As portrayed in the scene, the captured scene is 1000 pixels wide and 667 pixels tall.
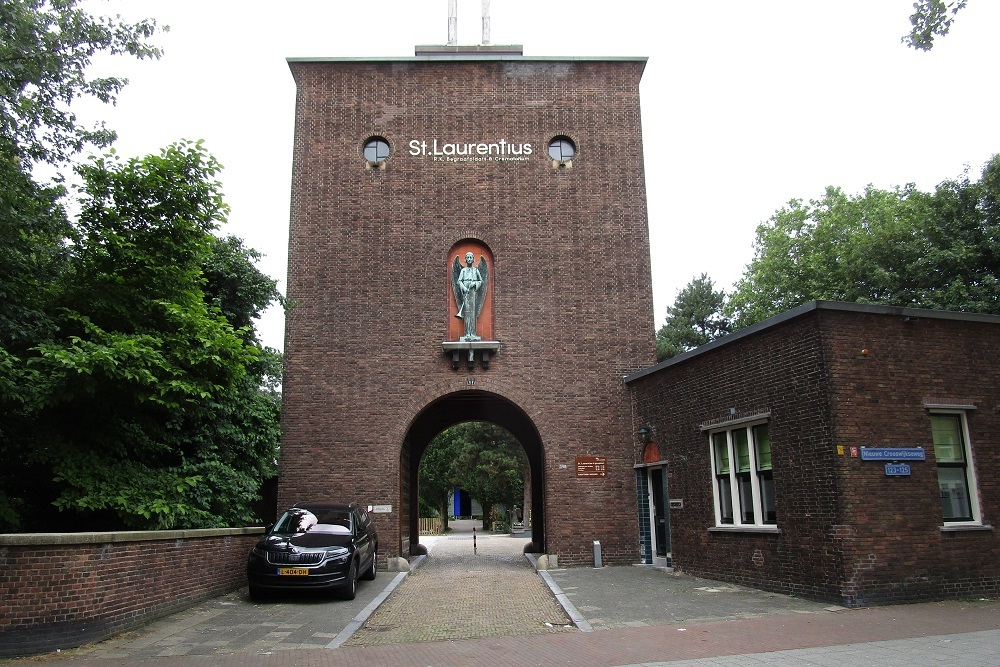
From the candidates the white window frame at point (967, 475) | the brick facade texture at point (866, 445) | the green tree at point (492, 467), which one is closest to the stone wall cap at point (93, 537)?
the brick facade texture at point (866, 445)

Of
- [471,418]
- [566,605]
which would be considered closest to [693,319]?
[471,418]

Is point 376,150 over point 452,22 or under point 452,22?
under

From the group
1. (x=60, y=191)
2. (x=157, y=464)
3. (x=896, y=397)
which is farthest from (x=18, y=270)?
(x=896, y=397)

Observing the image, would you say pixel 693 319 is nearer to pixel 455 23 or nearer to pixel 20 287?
pixel 455 23

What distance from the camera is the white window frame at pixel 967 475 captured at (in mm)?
11594

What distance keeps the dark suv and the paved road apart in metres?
0.37

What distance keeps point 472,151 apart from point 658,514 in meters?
9.93

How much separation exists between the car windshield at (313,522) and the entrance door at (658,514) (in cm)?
697

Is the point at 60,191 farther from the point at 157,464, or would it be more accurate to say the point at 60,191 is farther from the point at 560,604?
the point at 560,604

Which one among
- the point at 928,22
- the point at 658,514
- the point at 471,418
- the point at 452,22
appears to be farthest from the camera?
the point at 471,418

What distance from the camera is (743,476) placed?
44.5 ft

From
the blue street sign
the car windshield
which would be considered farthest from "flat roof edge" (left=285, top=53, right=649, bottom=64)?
the blue street sign

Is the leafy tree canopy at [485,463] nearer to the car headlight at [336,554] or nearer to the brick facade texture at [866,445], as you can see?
the car headlight at [336,554]

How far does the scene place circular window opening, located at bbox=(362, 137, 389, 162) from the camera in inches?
766
